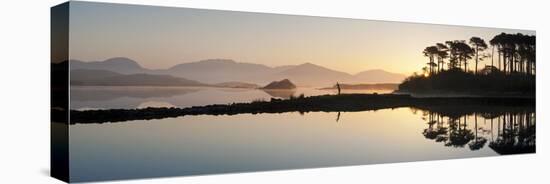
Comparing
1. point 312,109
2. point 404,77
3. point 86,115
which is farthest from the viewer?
point 404,77

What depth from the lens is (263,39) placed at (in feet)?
31.3

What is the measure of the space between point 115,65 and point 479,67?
559 centimetres

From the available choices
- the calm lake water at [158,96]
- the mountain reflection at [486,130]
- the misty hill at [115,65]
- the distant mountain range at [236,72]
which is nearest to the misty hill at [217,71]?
the distant mountain range at [236,72]

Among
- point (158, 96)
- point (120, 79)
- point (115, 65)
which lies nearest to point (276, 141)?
point (158, 96)

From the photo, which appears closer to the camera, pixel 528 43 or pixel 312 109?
pixel 312 109

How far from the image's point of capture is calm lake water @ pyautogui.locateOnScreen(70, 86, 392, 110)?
845 centimetres

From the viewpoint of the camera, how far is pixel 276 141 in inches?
380

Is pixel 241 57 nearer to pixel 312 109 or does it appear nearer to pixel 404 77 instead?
pixel 312 109

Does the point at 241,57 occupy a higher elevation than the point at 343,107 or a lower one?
higher

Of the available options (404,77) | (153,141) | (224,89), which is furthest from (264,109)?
(404,77)

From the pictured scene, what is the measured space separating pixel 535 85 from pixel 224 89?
5447 millimetres

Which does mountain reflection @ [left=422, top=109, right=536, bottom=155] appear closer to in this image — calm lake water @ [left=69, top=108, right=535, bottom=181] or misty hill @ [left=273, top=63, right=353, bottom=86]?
calm lake water @ [left=69, top=108, right=535, bottom=181]

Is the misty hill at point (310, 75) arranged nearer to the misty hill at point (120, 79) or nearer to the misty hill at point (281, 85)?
the misty hill at point (281, 85)

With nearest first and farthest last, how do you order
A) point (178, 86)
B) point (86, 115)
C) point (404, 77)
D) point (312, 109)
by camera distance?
1. point (86, 115)
2. point (178, 86)
3. point (312, 109)
4. point (404, 77)
